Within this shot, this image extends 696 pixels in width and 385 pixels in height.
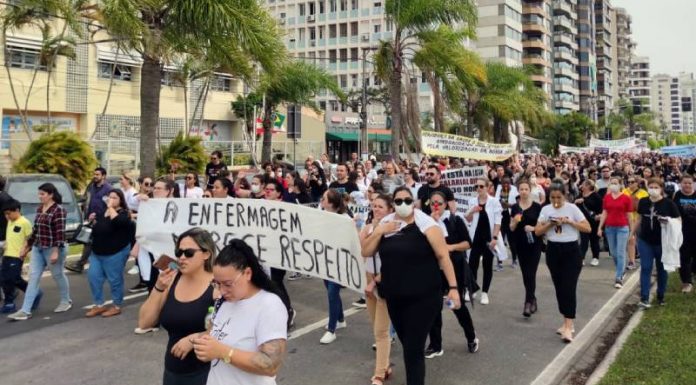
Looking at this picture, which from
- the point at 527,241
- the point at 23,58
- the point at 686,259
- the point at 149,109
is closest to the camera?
the point at 527,241

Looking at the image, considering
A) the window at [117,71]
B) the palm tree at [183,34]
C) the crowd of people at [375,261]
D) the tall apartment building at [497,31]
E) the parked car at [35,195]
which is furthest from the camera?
the tall apartment building at [497,31]

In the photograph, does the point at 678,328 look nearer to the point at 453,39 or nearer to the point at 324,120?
the point at 453,39

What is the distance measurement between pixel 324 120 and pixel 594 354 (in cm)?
4688

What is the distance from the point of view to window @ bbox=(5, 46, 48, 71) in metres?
28.5

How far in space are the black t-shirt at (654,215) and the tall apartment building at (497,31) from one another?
7107 centimetres

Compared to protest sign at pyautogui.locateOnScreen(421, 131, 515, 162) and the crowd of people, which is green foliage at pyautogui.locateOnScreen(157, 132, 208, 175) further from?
the crowd of people

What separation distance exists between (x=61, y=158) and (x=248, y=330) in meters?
16.2

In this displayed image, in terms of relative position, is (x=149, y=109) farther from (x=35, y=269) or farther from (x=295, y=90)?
(x=295, y=90)

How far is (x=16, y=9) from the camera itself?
1794cm

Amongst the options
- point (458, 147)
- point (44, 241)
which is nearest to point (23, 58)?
point (458, 147)

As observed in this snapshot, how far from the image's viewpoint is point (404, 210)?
4672 mm

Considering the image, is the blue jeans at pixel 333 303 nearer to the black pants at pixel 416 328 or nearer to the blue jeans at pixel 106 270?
the black pants at pixel 416 328

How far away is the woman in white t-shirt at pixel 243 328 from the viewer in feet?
9.25

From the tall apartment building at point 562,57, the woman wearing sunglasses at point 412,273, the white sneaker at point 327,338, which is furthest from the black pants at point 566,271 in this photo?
the tall apartment building at point 562,57
